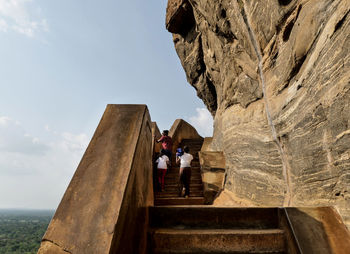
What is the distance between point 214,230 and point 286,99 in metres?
2.54

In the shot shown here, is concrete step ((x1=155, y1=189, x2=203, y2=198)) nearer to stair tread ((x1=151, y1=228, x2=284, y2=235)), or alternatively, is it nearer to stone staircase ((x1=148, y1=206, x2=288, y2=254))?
stone staircase ((x1=148, y1=206, x2=288, y2=254))

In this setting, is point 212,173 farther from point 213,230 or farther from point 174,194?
point 213,230

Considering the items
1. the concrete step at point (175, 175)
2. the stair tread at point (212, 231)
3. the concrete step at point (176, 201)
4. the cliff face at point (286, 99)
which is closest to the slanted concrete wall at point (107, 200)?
the stair tread at point (212, 231)

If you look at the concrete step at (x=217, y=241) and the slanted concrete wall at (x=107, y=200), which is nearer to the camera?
the slanted concrete wall at (x=107, y=200)

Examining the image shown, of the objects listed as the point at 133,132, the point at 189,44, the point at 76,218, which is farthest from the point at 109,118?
the point at 189,44

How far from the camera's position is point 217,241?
2215mm

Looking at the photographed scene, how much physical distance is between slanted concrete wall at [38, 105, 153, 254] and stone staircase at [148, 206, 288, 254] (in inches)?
9.9

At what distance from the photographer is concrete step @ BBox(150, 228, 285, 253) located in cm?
219

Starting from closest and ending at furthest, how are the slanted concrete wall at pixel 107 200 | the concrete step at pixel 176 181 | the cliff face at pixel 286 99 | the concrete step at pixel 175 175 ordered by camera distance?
the slanted concrete wall at pixel 107 200 < the cliff face at pixel 286 99 < the concrete step at pixel 176 181 < the concrete step at pixel 175 175

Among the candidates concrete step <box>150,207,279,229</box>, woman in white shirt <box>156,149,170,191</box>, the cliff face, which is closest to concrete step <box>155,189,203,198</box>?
woman in white shirt <box>156,149,170,191</box>

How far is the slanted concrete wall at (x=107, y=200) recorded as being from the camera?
5.01 ft

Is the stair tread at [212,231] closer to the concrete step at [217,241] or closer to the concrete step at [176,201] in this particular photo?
the concrete step at [217,241]

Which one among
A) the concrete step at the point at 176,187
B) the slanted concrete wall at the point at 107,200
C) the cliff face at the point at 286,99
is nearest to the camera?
the slanted concrete wall at the point at 107,200

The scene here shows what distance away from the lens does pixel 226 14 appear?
21.1 ft
